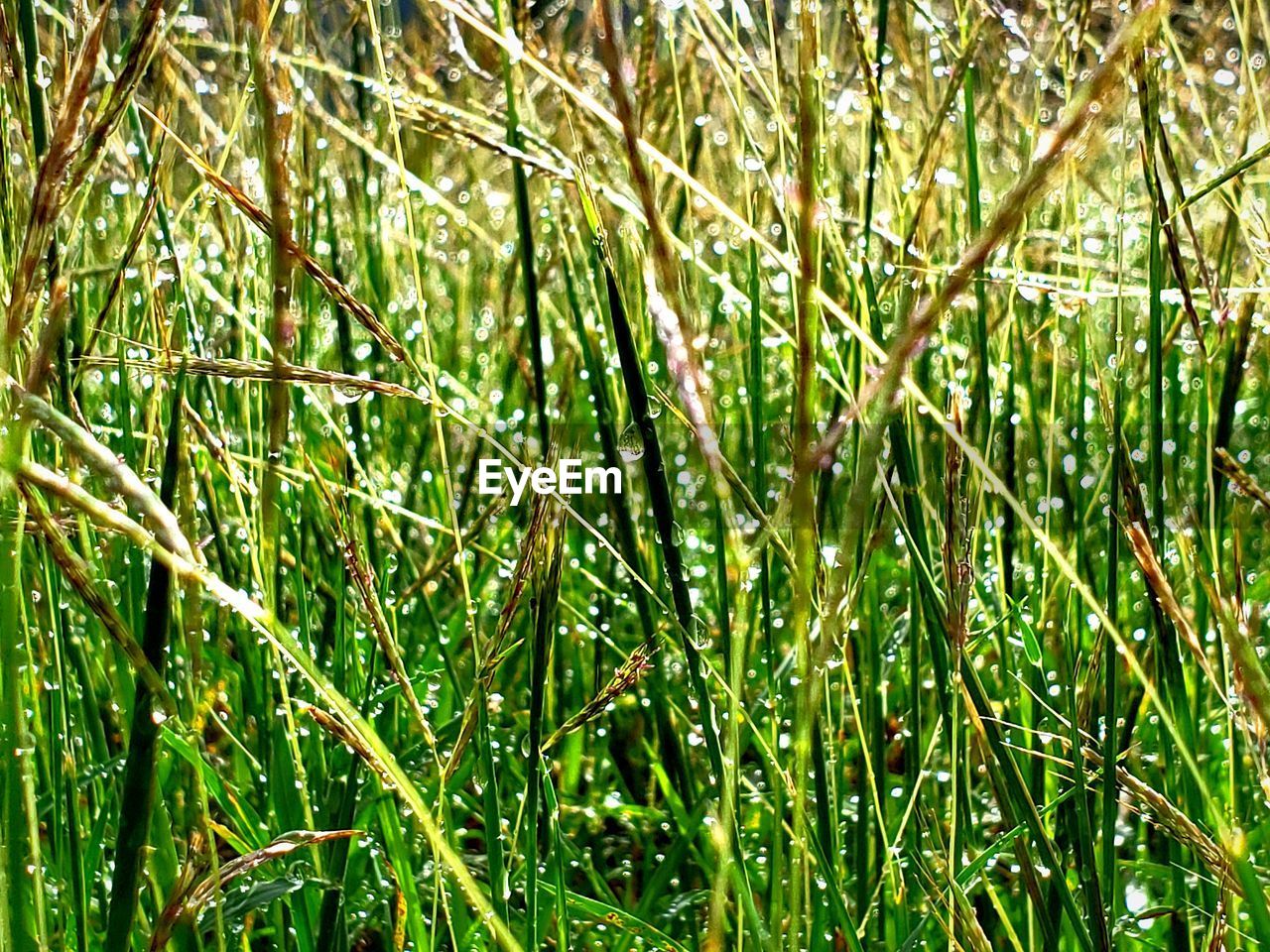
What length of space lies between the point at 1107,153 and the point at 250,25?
1951 mm

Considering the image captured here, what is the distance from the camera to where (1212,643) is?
96 centimetres

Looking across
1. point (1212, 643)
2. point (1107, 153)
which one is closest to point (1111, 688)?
point (1212, 643)

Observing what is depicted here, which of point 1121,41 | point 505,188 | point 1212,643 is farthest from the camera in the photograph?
point 505,188

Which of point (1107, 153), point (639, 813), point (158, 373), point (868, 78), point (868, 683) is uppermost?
point (1107, 153)

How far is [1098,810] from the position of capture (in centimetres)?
73

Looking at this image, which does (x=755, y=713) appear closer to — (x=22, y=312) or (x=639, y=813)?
(x=639, y=813)

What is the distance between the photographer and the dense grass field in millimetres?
393

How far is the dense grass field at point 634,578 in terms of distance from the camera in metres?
0.39

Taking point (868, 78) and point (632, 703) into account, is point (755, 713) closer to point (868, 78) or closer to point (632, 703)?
point (632, 703)

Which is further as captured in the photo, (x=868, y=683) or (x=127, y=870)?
(x=868, y=683)

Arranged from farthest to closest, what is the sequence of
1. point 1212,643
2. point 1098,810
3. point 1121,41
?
point 1212,643, point 1098,810, point 1121,41

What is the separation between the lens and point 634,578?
606 mm

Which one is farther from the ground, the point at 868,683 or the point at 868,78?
the point at 868,78

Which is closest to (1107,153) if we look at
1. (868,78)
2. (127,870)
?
(868,78)
